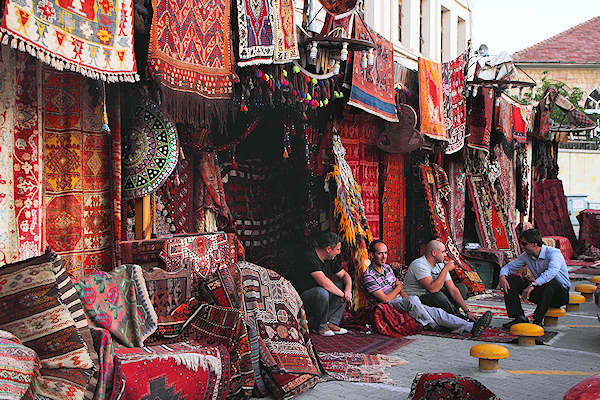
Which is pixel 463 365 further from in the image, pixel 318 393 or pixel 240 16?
pixel 240 16

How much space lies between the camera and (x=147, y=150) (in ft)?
17.4

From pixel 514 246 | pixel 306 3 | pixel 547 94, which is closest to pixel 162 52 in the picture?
pixel 306 3

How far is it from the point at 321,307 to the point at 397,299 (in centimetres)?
101

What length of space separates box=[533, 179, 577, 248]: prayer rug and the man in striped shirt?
10988 millimetres

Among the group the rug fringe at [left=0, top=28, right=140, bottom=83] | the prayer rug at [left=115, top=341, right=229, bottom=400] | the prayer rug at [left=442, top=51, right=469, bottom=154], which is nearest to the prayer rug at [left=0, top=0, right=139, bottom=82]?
the rug fringe at [left=0, top=28, right=140, bottom=83]

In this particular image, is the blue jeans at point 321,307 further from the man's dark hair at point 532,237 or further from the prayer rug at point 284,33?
the prayer rug at point 284,33

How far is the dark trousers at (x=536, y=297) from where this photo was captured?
710 centimetres

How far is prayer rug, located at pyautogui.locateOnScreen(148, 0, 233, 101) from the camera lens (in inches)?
182

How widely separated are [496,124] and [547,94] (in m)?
4.30

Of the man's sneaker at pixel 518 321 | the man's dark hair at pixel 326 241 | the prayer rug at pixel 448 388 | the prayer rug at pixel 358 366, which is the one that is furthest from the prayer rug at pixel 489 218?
the prayer rug at pixel 448 388

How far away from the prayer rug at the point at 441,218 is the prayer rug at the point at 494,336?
110 inches

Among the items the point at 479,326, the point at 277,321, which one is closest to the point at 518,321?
the point at 479,326

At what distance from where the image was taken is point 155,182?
5250 millimetres

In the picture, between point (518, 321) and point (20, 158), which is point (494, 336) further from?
point (20, 158)
